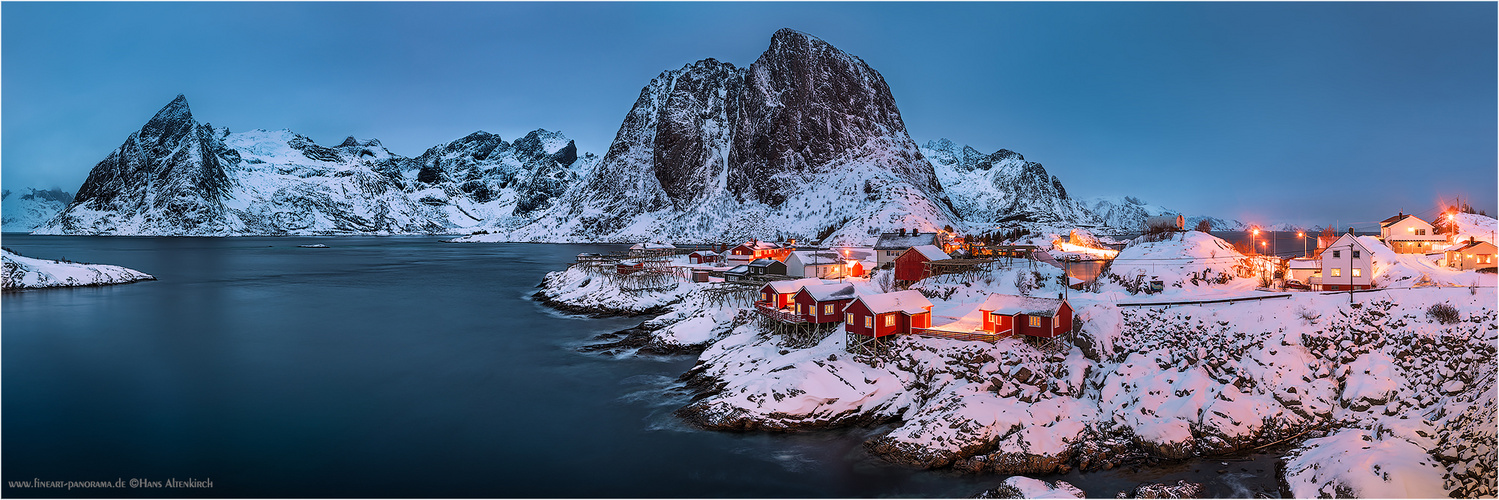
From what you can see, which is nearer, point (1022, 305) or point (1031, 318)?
point (1031, 318)

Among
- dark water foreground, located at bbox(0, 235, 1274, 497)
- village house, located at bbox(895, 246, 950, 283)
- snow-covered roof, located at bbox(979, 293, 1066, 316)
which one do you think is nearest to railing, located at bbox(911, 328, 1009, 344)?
snow-covered roof, located at bbox(979, 293, 1066, 316)

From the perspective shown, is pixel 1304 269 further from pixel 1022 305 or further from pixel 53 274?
pixel 53 274

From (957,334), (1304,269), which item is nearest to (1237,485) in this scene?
(957,334)

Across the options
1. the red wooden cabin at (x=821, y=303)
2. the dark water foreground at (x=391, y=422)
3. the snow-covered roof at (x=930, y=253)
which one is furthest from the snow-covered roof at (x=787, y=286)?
the snow-covered roof at (x=930, y=253)

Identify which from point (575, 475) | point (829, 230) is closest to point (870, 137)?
point (829, 230)

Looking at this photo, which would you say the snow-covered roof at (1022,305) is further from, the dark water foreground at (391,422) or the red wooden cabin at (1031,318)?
the dark water foreground at (391,422)
